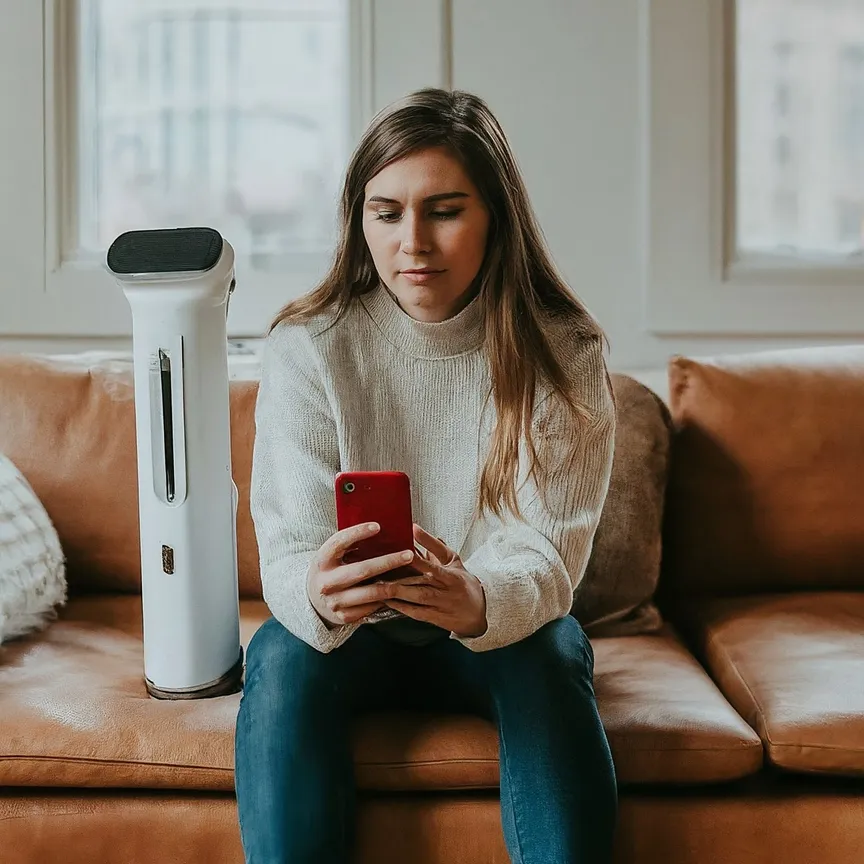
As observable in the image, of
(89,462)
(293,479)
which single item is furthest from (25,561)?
(293,479)

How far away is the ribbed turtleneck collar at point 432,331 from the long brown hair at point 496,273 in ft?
0.08

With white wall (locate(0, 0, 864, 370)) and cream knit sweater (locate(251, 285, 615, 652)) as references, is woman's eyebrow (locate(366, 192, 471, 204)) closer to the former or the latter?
cream knit sweater (locate(251, 285, 615, 652))

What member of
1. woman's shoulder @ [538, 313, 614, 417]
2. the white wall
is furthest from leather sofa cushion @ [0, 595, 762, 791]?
the white wall

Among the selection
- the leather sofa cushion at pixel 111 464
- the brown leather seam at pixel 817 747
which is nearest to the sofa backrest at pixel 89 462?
the leather sofa cushion at pixel 111 464

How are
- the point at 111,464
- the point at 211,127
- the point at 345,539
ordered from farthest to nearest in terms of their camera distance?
the point at 211,127, the point at 111,464, the point at 345,539

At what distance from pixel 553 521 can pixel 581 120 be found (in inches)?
47.3

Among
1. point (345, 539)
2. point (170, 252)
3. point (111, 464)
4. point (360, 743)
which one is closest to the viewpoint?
point (345, 539)

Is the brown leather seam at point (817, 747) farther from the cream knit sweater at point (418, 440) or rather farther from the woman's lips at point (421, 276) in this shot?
the woman's lips at point (421, 276)

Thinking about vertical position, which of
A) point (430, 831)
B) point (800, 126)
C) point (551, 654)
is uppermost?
point (800, 126)

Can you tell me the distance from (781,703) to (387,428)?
23.2 inches

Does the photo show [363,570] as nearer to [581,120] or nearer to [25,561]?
[25,561]

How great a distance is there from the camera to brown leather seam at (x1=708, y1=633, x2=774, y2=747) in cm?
129

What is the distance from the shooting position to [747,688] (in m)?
1.40

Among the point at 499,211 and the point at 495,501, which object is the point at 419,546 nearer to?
the point at 495,501
